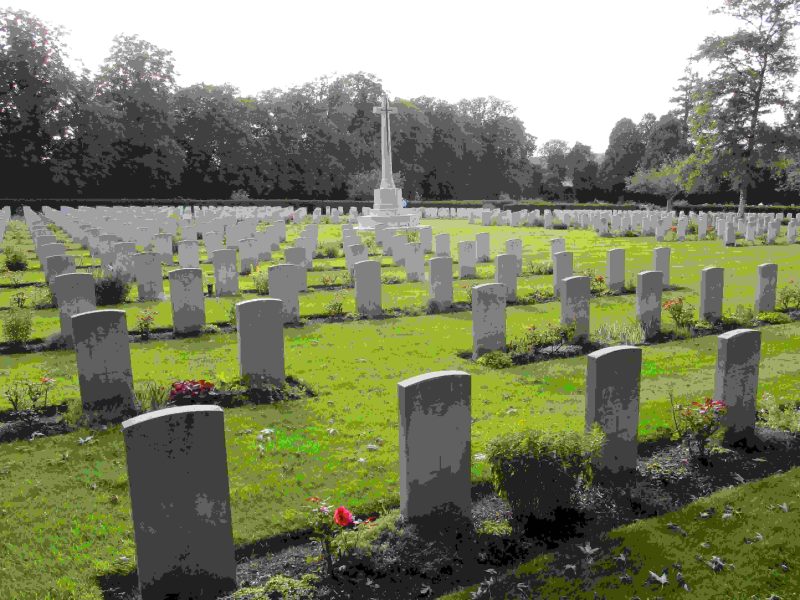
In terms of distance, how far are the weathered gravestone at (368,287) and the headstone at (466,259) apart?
4.85 meters

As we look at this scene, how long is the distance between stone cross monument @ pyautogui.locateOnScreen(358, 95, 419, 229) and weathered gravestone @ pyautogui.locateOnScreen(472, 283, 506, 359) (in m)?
24.7

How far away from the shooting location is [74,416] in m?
6.77

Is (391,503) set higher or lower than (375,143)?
lower

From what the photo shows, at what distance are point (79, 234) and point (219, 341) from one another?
16.8 m

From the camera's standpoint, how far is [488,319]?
9.27 metres

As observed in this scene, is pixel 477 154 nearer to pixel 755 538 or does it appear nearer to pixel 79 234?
pixel 79 234

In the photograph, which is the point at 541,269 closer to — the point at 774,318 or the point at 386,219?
the point at 774,318

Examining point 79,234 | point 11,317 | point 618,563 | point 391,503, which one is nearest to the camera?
point 618,563

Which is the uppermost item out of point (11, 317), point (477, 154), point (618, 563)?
point (477, 154)


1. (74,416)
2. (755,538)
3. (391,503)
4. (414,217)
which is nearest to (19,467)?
(74,416)

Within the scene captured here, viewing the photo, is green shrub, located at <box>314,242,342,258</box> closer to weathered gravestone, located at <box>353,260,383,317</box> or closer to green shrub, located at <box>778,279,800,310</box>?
weathered gravestone, located at <box>353,260,383,317</box>

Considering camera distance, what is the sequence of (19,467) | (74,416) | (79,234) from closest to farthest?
(19,467) < (74,416) < (79,234)

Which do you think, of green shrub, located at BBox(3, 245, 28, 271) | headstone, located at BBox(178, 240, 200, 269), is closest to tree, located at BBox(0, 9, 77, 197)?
green shrub, located at BBox(3, 245, 28, 271)

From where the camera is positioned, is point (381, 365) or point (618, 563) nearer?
point (618, 563)
